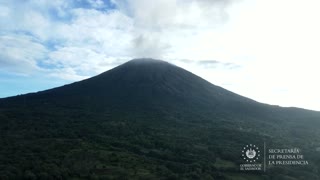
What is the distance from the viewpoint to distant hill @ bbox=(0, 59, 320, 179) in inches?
2237

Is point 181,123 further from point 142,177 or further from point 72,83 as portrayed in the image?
point 72,83

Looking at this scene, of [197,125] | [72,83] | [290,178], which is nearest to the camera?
[290,178]

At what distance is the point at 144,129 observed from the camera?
283ft

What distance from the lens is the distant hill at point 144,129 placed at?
186 feet

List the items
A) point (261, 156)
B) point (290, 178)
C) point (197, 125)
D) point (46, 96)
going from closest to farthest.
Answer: point (290, 178)
point (261, 156)
point (197, 125)
point (46, 96)

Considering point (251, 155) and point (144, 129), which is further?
point (144, 129)

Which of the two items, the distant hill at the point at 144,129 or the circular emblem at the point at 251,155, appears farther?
the distant hill at the point at 144,129

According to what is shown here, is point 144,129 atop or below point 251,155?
atop

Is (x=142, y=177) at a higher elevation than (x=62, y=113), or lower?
lower

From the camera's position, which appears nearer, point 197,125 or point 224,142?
point 224,142

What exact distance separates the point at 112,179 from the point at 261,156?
20903 mm

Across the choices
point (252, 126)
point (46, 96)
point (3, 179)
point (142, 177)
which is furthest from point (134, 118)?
point (3, 179)

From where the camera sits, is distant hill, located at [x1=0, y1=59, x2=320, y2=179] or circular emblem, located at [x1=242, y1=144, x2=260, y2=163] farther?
distant hill, located at [x1=0, y1=59, x2=320, y2=179]

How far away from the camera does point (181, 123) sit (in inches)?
3797
